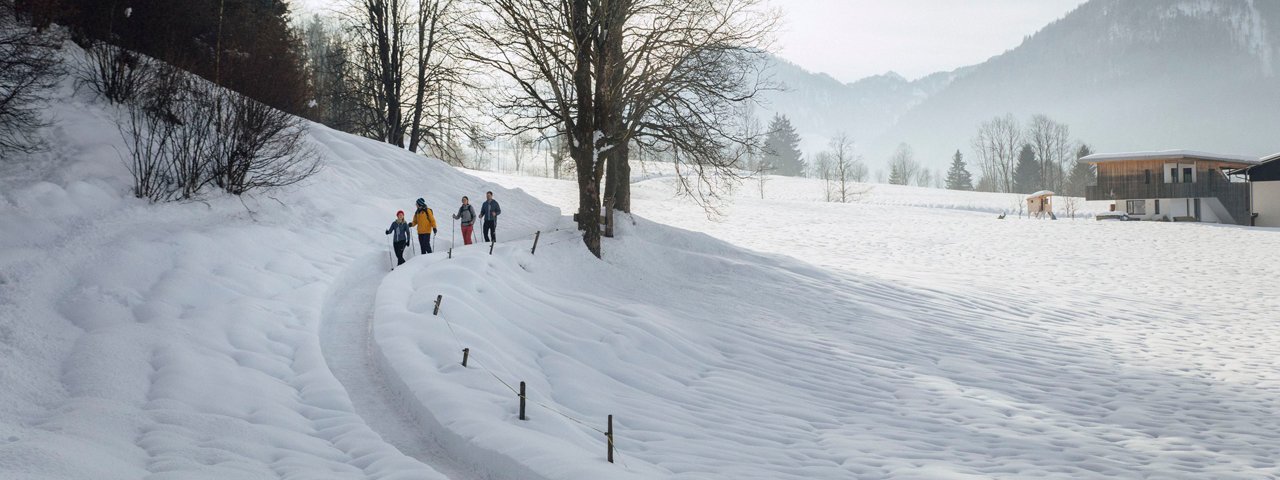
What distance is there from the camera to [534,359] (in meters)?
9.94

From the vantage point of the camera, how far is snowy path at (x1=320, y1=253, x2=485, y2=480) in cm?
648

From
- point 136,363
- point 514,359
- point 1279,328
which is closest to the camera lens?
point 136,363

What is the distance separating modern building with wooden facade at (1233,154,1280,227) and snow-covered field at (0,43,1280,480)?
2895 centimetres

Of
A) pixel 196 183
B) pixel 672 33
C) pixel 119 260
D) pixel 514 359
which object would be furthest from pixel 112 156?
pixel 672 33

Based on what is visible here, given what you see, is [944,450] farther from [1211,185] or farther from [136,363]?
[1211,185]

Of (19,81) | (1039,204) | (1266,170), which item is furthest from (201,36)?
(1266,170)

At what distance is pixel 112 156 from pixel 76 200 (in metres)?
2.22

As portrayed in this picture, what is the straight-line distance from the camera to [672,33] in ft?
55.8

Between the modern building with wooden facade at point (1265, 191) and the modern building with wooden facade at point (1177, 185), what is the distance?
3.91ft

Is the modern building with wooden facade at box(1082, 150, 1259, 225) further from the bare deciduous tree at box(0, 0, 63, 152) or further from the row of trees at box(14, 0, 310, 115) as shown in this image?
the bare deciduous tree at box(0, 0, 63, 152)

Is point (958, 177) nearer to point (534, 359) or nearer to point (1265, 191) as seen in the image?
point (1265, 191)

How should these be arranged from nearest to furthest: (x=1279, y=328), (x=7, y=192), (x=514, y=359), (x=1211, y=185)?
(x=514, y=359), (x=7, y=192), (x=1279, y=328), (x=1211, y=185)

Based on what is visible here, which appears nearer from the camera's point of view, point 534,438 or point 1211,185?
point 534,438

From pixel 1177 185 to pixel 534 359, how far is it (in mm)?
51619
